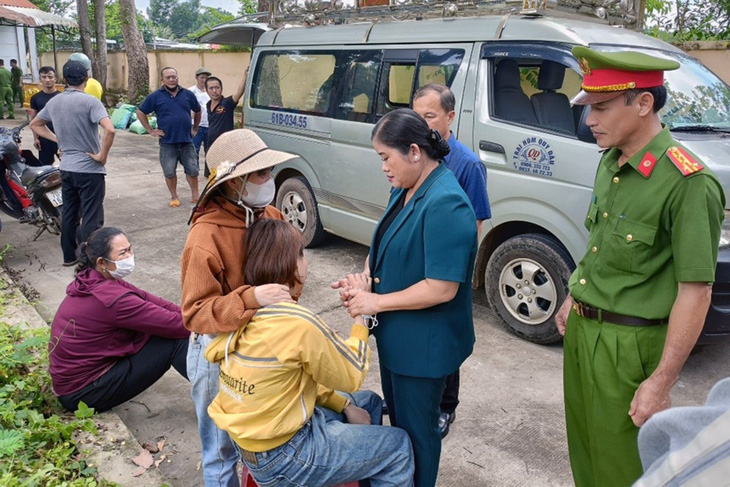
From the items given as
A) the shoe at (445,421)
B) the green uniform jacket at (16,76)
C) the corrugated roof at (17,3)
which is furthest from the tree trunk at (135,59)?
the shoe at (445,421)

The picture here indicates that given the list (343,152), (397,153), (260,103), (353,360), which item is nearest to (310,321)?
(353,360)

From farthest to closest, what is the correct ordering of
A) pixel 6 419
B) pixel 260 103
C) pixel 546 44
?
pixel 260 103 < pixel 546 44 < pixel 6 419

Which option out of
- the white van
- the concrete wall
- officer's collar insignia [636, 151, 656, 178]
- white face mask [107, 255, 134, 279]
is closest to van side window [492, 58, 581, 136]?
the white van

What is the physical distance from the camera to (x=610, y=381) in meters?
2.05

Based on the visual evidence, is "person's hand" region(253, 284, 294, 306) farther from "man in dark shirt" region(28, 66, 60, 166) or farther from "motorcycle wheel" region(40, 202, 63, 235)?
"man in dark shirt" region(28, 66, 60, 166)

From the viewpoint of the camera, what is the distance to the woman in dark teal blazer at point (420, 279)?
207 cm

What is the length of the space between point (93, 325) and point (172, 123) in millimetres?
5052

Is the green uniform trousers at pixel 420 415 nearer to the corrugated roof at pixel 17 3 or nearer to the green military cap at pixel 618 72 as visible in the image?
the green military cap at pixel 618 72

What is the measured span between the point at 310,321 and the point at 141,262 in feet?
14.3

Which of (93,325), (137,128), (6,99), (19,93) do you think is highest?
(93,325)

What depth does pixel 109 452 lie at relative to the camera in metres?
2.96

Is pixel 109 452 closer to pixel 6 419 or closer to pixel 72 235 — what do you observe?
pixel 6 419

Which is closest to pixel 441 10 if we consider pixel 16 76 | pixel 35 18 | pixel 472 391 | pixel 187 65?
pixel 472 391

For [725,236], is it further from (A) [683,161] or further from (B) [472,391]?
(A) [683,161]
